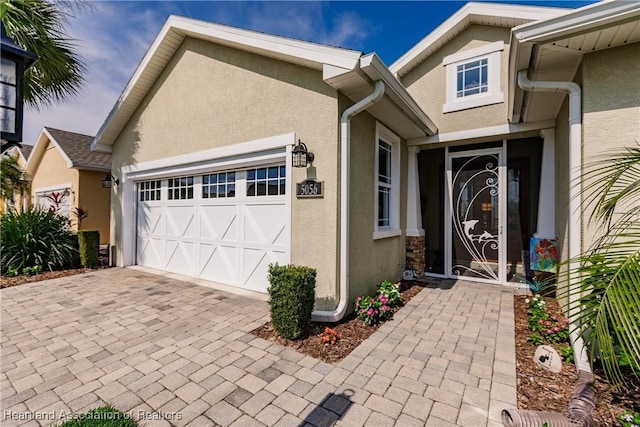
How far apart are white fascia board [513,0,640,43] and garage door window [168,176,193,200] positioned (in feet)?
23.4

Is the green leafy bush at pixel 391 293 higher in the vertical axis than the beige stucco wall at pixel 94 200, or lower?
lower

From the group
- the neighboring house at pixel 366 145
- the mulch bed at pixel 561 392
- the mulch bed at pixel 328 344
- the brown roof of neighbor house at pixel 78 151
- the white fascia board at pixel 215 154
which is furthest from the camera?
the brown roof of neighbor house at pixel 78 151

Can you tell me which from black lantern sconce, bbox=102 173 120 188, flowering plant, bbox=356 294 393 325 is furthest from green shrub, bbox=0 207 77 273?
flowering plant, bbox=356 294 393 325

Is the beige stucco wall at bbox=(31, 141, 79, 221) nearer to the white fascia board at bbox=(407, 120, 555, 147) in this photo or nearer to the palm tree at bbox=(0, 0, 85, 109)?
the palm tree at bbox=(0, 0, 85, 109)

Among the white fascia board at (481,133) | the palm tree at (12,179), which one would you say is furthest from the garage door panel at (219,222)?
the palm tree at (12,179)

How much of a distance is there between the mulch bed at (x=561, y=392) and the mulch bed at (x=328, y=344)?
1834 mm

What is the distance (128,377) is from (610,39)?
6.64 meters

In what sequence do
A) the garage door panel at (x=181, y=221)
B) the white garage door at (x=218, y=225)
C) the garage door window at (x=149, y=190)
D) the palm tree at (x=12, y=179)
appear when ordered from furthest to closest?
the palm tree at (x=12, y=179) < the garage door window at (x=149, y=190) < the garage door panel at (x=181, y=221) < the white garage door at (x=218, y=225)

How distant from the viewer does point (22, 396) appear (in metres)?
2.81

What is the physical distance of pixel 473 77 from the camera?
7102mm

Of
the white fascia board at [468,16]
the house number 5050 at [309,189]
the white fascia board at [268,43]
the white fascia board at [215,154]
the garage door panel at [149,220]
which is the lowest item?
the garage door panel at [149,220]

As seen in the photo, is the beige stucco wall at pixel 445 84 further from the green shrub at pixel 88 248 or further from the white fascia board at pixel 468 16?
the green shrub at pixel 88 248

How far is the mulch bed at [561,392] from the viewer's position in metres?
2.57

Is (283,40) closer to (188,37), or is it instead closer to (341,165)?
(341,165)
